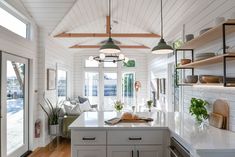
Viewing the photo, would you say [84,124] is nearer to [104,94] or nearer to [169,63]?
[169,63]

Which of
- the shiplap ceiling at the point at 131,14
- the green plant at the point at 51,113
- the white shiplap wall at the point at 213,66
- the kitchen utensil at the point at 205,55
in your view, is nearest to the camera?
the white shiplap wall at the point at 213,66

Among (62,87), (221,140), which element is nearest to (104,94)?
(62,87)

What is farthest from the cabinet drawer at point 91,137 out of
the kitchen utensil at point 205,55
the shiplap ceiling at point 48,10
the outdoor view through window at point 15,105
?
the shiplap ceiling at point 48,10

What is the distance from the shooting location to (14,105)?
4.11 meters

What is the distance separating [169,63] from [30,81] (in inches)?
138

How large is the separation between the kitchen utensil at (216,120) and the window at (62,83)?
5275 mm

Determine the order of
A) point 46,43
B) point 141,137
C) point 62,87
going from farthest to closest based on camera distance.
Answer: point 62,87 → point 46,43 → point 141,137

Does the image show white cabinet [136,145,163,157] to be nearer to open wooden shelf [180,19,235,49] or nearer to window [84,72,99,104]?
open wooden shelf [180,19,235,49]

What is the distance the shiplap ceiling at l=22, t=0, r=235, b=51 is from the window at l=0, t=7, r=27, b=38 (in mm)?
364

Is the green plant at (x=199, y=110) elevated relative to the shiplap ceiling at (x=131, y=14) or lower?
lower

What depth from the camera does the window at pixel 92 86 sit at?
927 centimetres

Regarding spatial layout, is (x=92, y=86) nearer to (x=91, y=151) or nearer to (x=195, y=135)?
(x=91, y=151)

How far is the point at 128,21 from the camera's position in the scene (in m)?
6.00

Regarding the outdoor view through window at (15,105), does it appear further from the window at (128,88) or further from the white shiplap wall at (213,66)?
the window at (128,88)
